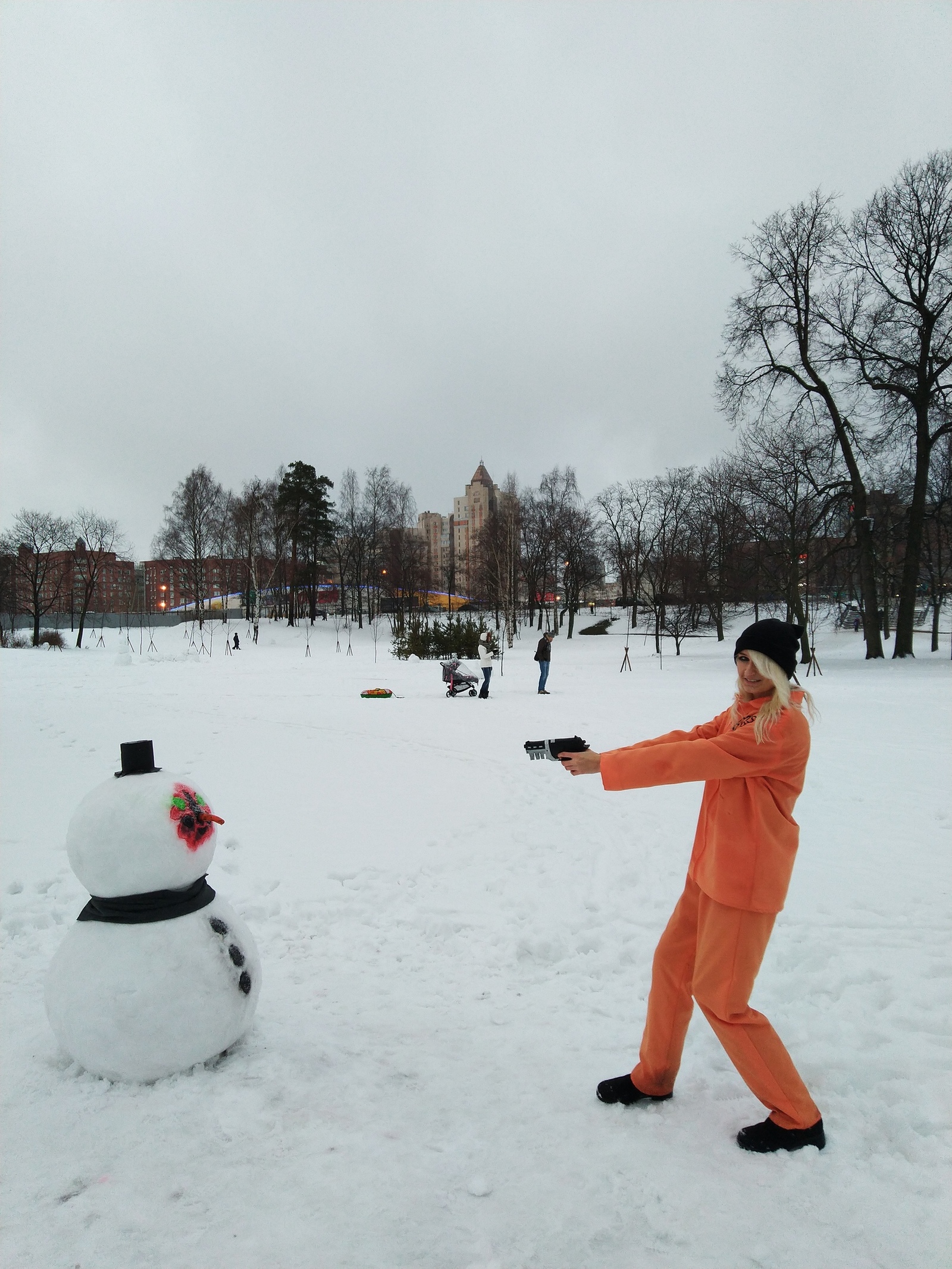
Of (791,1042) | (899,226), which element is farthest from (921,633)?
(791,1042)

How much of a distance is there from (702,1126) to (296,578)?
47.6m

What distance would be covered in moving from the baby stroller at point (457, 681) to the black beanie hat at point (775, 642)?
1297 centimetres

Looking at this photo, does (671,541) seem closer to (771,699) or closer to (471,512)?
(771,699)

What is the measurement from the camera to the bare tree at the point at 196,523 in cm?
4144

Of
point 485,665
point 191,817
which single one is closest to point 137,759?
point 191,817

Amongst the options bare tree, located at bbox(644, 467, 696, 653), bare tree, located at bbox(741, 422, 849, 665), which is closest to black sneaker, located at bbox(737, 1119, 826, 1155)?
bare tree, located at bbox(741, 422, 849, 665)

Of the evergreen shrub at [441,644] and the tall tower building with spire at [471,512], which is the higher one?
the tall tower building with spire at [471,512]

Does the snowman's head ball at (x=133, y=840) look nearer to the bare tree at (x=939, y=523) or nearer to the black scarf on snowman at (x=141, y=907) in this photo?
the black scarf on snowman at (x=141, y=907)

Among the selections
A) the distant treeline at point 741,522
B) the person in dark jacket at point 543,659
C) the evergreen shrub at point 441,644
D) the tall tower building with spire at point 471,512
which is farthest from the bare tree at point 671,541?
the tall tower building with spire at point 471,512

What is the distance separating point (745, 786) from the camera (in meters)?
2.27

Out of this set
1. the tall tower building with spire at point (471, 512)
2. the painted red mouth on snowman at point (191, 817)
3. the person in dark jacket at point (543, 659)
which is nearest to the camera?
the painted red mouth on snowman at point (191, 817)

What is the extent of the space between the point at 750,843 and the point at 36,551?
44.3 meters

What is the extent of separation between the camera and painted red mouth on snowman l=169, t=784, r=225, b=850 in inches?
100

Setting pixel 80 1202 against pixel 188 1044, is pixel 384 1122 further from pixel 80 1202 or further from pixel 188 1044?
pixel 80 1202
